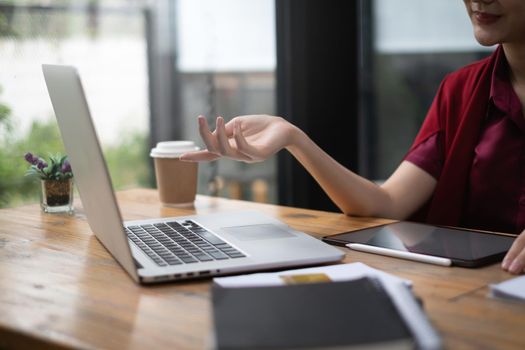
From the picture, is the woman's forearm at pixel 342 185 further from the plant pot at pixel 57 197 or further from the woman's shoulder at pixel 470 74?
the plant pot at pixel 57 197

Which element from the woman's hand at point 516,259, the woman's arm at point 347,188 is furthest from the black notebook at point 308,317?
the woman's arm at point 347,188

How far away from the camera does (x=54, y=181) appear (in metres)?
1.61

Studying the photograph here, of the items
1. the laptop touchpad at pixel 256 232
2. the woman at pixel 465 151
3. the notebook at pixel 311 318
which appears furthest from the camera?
the woman at pixel 465 151

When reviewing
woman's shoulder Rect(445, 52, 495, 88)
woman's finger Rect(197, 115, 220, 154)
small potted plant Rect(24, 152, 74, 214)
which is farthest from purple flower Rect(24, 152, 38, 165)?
woman's shoulder Rect(445, 52, 495, 88)

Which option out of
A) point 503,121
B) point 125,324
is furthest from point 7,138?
Result: point 125,324

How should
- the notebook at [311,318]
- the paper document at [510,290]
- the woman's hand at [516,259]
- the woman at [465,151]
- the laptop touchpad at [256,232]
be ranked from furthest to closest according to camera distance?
1. the woman at [465,151]
2. the laptop touchpad at [256,232]
3. the woman's hand at [516,259]
4. the paper document at [510,290]
5. the notebook at [311,318]

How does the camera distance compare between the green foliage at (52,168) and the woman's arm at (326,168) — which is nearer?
the woman's arm at (326,168)

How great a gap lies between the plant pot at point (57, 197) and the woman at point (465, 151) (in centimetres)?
41

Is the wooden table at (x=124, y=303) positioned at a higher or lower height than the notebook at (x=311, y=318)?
lower

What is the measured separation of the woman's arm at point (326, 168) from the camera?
1337mm

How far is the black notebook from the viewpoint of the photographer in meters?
0.67

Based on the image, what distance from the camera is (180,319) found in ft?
2.83

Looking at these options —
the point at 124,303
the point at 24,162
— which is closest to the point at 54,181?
the point at 124,303

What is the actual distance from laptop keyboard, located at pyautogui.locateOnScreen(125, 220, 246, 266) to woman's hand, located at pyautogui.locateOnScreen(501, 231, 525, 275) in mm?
393
